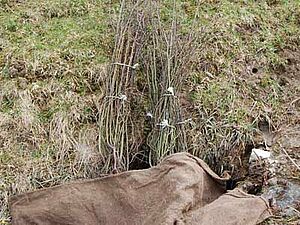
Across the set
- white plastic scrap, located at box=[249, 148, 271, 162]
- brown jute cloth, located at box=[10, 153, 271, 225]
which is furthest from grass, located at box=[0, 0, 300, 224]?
brown jute cloth, located at box=[10, 153, 271, 225]

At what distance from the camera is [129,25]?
3166 millimetres

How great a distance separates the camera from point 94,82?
131 inches

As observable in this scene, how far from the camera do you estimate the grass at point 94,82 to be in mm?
3031

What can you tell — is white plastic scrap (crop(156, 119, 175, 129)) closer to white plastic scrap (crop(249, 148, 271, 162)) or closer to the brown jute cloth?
the brown jute cloth

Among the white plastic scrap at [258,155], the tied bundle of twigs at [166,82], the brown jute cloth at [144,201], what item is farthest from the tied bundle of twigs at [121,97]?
the white plastic scrap at [258,155]

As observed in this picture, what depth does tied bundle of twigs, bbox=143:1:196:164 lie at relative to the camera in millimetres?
2996

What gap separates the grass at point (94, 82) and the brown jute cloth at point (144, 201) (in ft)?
0.85

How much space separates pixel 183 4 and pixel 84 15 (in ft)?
2.23

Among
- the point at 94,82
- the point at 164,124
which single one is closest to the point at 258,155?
the point at 164,124

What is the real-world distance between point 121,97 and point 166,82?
265mm

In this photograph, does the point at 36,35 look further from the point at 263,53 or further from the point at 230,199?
the point at 230,199

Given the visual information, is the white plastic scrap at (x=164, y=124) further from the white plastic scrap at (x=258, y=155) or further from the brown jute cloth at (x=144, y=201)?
the white plastic scrap at (x=258, y=155)

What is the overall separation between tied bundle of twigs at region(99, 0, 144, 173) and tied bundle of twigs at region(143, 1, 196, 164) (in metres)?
0.09

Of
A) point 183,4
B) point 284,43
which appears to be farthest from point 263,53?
point 183,4
